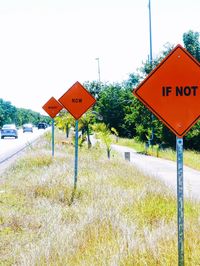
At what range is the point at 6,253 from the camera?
593cm

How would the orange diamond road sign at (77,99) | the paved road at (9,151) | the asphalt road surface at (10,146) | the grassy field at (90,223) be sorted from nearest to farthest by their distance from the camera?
the grassy field at (90,223) < the orange diamond road sign at (77,99) < the paved road at (9,151) < the asphalt road surface at (10,146)

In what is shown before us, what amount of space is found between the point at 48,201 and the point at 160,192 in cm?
229

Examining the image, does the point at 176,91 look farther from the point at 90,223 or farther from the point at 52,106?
the point at 52,106

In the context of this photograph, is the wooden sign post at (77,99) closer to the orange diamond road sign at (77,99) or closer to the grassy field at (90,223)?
the orange diamond road sign at (77,99)

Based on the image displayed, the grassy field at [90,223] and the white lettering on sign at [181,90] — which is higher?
the white lettering on sign at [181,90]

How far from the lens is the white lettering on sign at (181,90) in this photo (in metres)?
4.73

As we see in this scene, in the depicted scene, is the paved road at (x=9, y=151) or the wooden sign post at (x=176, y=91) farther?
the paved road at (x=9, y=151)

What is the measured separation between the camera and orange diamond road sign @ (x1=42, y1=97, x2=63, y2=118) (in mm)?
19078

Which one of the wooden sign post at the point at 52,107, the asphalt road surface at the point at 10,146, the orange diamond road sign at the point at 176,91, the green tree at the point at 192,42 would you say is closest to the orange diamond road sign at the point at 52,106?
the wooden sign post at the point at 52,107

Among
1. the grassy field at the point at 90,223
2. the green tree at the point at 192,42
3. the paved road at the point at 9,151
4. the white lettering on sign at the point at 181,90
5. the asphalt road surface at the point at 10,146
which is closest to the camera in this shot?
the white lettering on sign at the point at 181,90

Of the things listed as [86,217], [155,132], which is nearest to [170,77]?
[86,217]

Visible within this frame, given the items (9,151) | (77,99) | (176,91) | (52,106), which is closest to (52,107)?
(52,106)

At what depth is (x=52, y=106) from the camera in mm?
19203

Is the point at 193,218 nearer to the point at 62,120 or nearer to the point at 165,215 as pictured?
the point at 165,215
